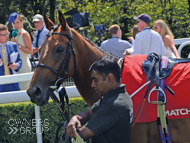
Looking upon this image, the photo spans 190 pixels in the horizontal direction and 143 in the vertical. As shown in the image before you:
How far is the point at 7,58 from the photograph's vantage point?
17.3 feet

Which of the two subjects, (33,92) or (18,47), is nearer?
(33,92)

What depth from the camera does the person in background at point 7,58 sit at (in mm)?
5262

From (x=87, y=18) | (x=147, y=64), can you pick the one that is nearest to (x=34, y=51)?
(x=87, y=18)

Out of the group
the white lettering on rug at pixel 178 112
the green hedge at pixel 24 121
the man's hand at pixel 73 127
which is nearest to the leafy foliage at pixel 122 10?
the green hedge at pixel 24 121

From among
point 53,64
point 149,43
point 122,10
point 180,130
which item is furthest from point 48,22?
point 122,10

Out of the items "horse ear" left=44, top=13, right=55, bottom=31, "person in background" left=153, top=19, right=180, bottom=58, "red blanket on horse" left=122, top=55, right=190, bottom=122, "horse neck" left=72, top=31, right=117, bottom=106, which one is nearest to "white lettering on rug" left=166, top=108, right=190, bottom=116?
"red blanket on horse" left=122, top=55, right=190, bottom=122

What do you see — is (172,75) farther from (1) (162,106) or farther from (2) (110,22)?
(2) (110,22)

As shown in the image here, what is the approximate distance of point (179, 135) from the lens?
3047mm

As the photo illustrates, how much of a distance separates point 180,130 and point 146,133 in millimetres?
353

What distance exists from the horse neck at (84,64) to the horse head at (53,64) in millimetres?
107

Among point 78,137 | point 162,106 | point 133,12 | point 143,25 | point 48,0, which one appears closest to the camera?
point 78,137

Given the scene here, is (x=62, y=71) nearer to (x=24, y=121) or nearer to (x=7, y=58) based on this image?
(x=24, y=121)

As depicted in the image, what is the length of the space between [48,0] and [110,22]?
5.30 m

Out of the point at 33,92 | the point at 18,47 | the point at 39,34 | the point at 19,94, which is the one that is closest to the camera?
the point at 33,92
